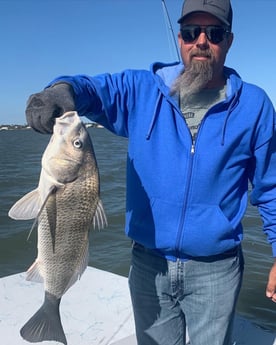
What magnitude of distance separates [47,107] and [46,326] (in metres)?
1.27

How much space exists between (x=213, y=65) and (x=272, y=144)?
644 mm

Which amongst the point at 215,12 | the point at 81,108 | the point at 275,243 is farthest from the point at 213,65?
the point at 275,243

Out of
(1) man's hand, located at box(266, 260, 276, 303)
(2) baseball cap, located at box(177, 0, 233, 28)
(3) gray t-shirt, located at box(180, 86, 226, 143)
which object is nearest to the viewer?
(2) baseball cap, located at box(177, 0, 233, 28)

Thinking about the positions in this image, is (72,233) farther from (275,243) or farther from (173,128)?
(275,243)

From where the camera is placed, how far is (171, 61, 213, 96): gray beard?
275cm

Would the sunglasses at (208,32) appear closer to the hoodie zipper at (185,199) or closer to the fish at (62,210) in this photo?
the hoodie zipper at (185,199)

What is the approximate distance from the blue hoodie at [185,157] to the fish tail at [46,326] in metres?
0.73

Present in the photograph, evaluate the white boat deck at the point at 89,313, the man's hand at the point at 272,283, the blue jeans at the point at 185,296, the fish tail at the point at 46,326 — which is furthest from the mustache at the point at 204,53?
the white boat deck at the point at 89,313

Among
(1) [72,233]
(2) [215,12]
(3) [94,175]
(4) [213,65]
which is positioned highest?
(2) [215,12]

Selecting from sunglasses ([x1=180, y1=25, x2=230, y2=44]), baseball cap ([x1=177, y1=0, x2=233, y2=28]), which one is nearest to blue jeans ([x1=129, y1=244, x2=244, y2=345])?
sunglasses ([x1=180, y1=25, x2=230, y2=44])

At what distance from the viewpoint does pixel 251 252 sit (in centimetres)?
935

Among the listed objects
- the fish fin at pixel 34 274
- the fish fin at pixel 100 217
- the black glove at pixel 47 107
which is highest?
the black glove at pixel 47 107

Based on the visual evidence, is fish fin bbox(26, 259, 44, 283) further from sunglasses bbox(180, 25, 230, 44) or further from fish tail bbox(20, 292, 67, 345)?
sunglasses bbox(180, 25, 230, 44)

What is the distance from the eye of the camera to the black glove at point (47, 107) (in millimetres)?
2145
